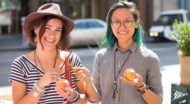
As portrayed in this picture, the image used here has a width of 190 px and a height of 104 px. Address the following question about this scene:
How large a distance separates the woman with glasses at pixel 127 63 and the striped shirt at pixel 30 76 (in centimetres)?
31

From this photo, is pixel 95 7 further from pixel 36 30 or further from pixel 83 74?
pixel 83 74

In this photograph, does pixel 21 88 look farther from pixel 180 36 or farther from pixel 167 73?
pixel 167 73

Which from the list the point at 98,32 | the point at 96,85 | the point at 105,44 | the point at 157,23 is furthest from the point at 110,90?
the point at 157,23

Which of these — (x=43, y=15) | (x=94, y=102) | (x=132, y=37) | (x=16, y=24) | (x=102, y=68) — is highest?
(x=43, y=15)

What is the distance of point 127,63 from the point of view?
3.14m

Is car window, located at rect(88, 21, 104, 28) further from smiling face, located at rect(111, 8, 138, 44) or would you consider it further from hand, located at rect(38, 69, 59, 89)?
hand, located at rect(38, 69, 59, 89)

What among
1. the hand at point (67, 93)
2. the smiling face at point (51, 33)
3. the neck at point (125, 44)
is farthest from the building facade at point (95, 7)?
the hand at point (67, 93)

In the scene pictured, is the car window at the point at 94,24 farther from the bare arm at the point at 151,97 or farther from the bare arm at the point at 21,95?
the bare arm at the point at 21,95

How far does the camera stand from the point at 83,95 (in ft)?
9.89

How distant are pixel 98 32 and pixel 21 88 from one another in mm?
19475

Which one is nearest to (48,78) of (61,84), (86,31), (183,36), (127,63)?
(61,84)

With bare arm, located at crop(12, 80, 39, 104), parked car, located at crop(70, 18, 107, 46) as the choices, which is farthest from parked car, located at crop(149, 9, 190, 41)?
bare arm, located at crop(12, 80, 39, 104)

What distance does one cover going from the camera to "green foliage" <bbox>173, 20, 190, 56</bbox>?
424 centimetres

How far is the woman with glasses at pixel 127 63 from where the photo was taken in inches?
122
